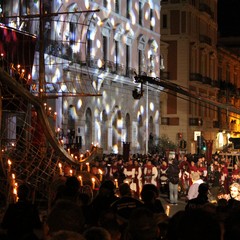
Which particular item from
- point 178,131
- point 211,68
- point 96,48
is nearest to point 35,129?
point 96,48

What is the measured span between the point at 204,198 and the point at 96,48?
29791 mm

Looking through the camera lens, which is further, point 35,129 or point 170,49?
point 170,49

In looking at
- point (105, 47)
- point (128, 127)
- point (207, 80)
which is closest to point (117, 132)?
point (128, 127)

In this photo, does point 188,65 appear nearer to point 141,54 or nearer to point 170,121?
point 170,121

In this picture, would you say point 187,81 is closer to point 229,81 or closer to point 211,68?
point 211,68

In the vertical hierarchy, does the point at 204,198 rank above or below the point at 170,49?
below

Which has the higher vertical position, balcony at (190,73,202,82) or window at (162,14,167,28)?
window at (162,14,167,28)

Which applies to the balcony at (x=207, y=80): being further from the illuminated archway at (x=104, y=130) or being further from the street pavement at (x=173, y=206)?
the street pavement at (x=173, y=206)

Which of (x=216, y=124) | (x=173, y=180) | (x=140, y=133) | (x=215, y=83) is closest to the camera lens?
(x=173, y=180)

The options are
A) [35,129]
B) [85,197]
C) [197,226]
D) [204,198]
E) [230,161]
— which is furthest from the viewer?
[230,161]

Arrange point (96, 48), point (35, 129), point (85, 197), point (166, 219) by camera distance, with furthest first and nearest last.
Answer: point (96, 48), point (35, 129), point (85, 197), point (166, 219)

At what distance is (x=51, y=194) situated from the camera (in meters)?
12.4

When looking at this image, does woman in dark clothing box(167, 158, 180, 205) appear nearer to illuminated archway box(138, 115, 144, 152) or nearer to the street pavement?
the street pavement

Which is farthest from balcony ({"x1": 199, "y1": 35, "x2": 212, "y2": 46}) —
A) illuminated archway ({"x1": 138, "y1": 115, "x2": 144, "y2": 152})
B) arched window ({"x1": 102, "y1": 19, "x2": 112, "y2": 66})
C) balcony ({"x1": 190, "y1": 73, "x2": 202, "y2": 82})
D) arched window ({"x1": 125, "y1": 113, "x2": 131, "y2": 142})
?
arched window ({"x1": 102, "y1": 19, "x2": 112, "y2": 66})
